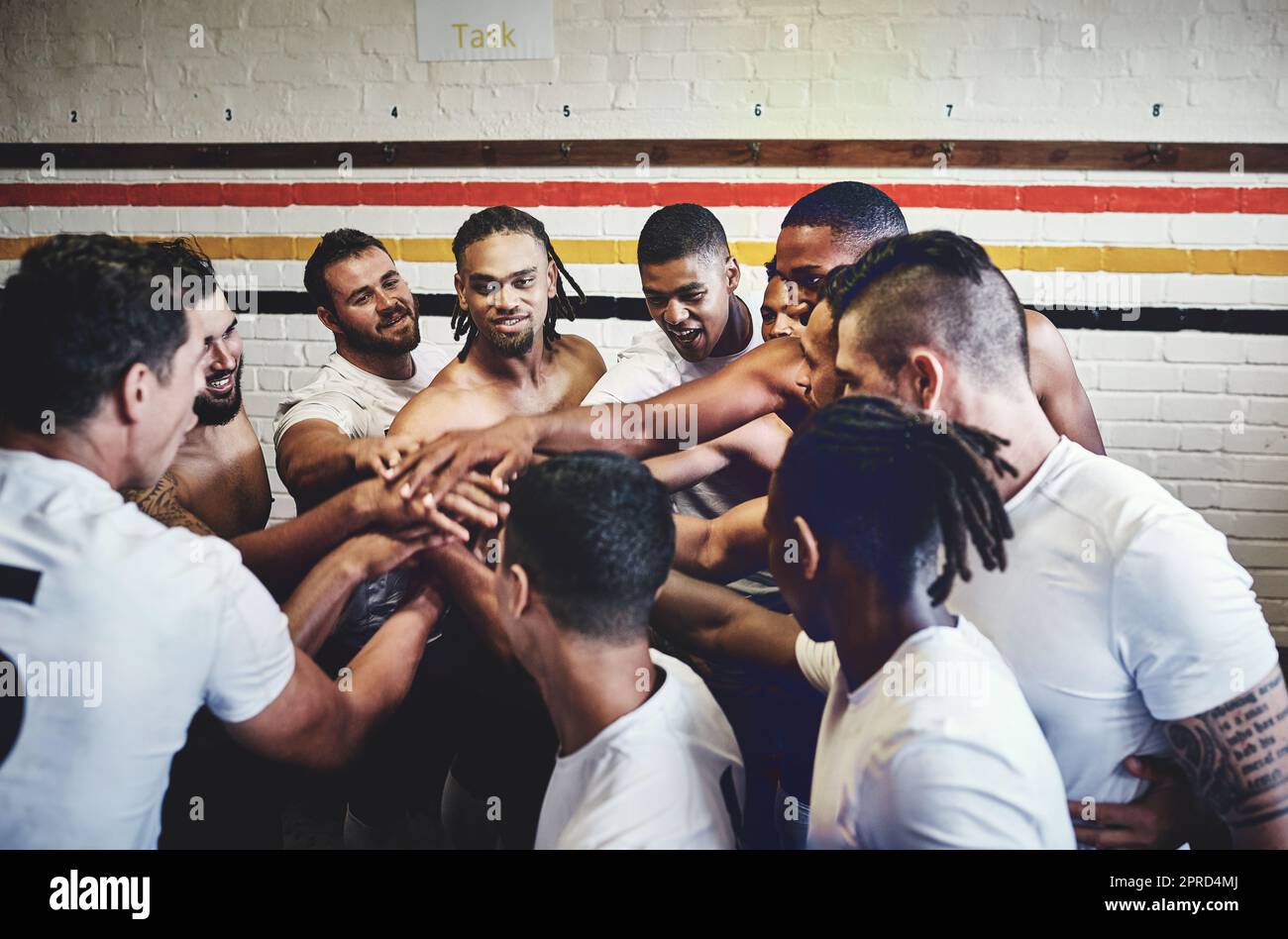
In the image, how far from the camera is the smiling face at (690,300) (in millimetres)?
2406

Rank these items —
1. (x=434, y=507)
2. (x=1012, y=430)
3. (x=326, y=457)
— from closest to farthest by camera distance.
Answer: (x=1012, y=430), (x=434, y=507), (x=326, y=457)

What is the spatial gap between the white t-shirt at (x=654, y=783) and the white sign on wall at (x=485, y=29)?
2817 millimetres

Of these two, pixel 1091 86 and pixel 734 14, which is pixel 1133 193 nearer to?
pixel 1091 86

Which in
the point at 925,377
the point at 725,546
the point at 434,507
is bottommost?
the point at 725,546

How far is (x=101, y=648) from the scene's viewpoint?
1.16 meters

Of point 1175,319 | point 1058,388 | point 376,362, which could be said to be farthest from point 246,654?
point 1175,319

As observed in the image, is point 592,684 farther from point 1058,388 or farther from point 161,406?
point 1058,388

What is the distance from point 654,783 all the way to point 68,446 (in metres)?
0.98

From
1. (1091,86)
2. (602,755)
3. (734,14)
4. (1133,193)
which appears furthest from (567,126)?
(602,755)

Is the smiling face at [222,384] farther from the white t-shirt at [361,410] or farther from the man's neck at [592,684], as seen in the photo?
the man's neck at [592,684]

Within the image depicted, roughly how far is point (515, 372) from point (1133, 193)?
8.09ft

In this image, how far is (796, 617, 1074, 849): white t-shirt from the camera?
1048 millimetres
